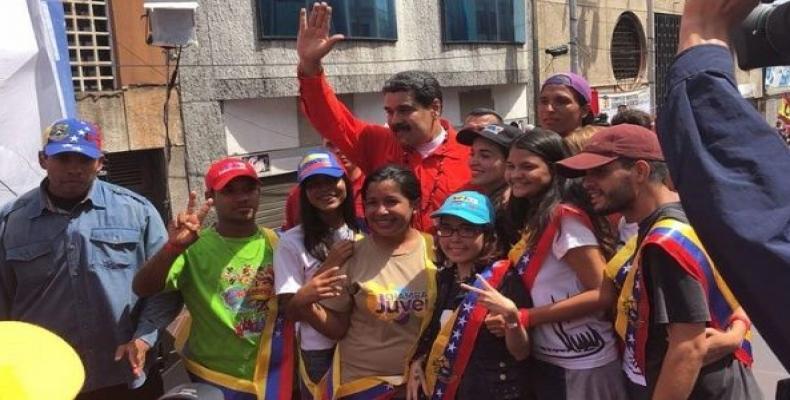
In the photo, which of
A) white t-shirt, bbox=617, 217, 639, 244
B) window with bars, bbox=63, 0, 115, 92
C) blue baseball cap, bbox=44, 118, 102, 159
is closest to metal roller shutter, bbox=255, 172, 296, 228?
window with bars, bbox=63, 0, 115, 92

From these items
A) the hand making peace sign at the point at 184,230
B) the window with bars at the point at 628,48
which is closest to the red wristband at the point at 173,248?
the hand making peace sign at the point at 184,230

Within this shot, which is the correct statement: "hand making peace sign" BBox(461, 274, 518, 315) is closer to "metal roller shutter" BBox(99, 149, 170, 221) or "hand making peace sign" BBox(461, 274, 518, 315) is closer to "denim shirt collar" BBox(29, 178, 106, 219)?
"denim shirt collar" BBox(29, 178, 106, 219)

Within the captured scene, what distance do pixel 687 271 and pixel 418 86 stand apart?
150 cm

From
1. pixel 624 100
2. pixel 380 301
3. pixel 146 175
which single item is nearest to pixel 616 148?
pixel 380 301

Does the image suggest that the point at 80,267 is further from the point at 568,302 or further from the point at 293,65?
the point at 293,65

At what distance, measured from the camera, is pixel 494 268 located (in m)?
2.21

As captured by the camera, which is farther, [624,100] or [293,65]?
[624,100]

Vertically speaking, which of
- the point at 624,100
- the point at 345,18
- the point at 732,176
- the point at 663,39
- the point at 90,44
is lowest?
the point at 624,100

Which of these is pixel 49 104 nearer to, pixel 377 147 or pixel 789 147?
pixel 377 147

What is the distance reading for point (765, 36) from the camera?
0.82 m

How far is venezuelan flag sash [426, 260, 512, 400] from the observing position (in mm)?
2133

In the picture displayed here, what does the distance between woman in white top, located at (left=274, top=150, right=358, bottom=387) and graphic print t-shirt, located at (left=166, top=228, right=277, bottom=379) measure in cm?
11

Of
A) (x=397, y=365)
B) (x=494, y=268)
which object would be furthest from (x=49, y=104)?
Answer: (x=494, y=268)

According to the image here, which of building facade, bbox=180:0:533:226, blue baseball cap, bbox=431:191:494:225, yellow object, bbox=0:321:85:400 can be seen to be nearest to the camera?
yellow object, bbox=0:321:85:400
